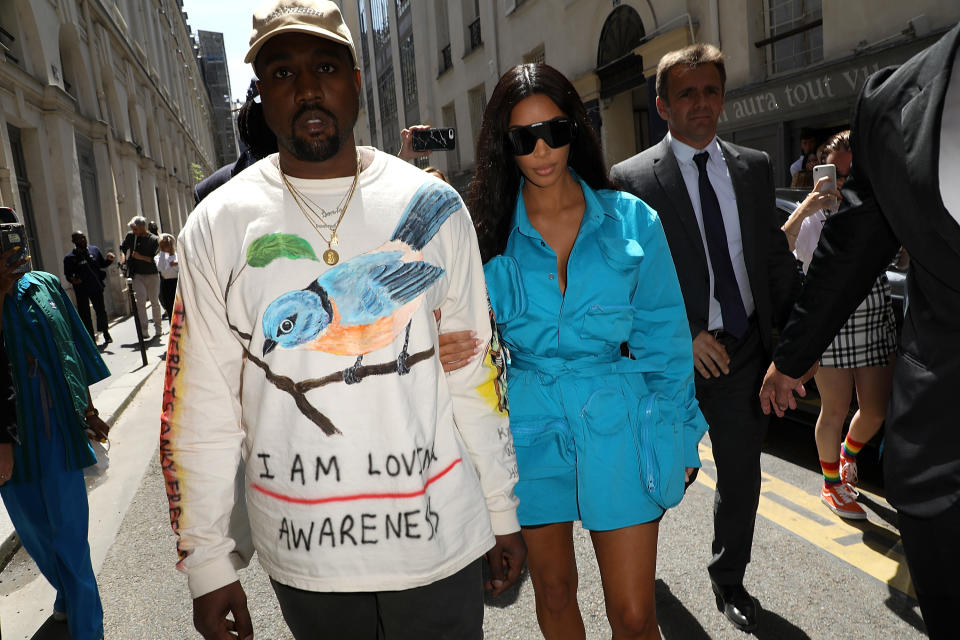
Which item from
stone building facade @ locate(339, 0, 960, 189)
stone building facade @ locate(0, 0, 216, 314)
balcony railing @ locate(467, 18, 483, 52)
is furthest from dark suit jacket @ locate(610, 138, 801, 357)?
balcony railing @ locate(467, 18, 483, 52)

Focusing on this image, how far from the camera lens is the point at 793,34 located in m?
9.91

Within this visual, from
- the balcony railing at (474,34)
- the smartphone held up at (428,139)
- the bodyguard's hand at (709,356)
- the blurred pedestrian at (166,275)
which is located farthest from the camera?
the balcony railing at (474,34)

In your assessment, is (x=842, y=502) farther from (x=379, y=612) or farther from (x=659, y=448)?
(x=379, y=612)

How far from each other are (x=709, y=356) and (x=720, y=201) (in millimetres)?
691

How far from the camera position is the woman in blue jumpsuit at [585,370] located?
2.19m

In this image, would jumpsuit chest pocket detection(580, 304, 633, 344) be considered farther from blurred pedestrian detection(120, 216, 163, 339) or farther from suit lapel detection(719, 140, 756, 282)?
blurred pedestrian detection(120, 216, 163, 339)

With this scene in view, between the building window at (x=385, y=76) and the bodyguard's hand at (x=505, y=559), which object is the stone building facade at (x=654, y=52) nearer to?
the building window at (x=385, y=76)

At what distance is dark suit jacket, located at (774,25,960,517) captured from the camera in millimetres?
1476

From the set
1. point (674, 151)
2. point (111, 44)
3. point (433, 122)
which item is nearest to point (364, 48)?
point (433, 122)

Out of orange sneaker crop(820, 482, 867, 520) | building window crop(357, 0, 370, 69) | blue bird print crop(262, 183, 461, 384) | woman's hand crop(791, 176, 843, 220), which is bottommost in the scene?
orange sneaker crop(820, 482, 867, 520)

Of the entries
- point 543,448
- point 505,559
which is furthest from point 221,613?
point 543,448

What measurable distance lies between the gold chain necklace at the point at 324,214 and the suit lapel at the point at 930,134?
1.23 m

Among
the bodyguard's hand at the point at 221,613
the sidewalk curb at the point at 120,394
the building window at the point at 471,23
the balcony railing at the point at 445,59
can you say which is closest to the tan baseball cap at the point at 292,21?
the bodyguard's hand at the point at 221,613

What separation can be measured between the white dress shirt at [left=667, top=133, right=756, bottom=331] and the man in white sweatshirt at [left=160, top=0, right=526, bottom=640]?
1683mm
